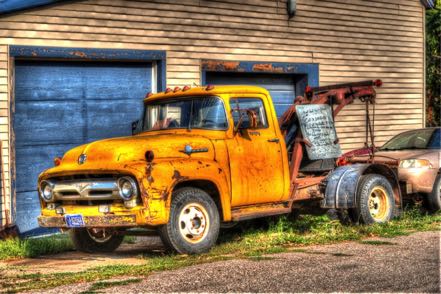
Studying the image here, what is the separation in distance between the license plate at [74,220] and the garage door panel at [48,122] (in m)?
3.62

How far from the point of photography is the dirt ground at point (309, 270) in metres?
8.20

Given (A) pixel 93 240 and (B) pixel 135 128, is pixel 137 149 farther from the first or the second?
(B) pixel 135 128

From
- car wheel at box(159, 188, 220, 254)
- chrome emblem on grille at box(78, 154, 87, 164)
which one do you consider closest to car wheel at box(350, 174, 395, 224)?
car wheel at box(159, 188, 220, 254)

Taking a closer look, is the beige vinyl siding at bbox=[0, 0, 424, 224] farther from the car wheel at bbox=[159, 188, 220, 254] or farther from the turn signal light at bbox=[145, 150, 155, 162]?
the car wheel at bbox=[159, 188, 220, 254]

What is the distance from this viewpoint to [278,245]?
1149cm

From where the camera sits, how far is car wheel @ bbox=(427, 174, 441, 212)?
14.6 m

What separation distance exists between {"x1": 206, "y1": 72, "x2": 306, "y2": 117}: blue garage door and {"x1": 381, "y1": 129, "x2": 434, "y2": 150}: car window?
2.81 metres

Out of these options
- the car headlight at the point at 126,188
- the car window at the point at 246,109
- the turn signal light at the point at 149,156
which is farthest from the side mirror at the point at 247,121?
the car headlight at the point at 126,188

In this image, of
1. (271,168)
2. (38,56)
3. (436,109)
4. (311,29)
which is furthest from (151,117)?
(436,109)

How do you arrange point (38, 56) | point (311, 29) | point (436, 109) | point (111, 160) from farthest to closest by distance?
1. point (436, 109)
2. point (311, 29)
3. point (38, 56)
4. point (111, 160)

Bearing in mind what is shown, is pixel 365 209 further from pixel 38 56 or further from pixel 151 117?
pixel 38 56

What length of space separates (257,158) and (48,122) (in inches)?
169

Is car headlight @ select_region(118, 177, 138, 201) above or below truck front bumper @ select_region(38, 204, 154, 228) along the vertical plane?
above

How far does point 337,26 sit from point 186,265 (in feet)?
34.8
